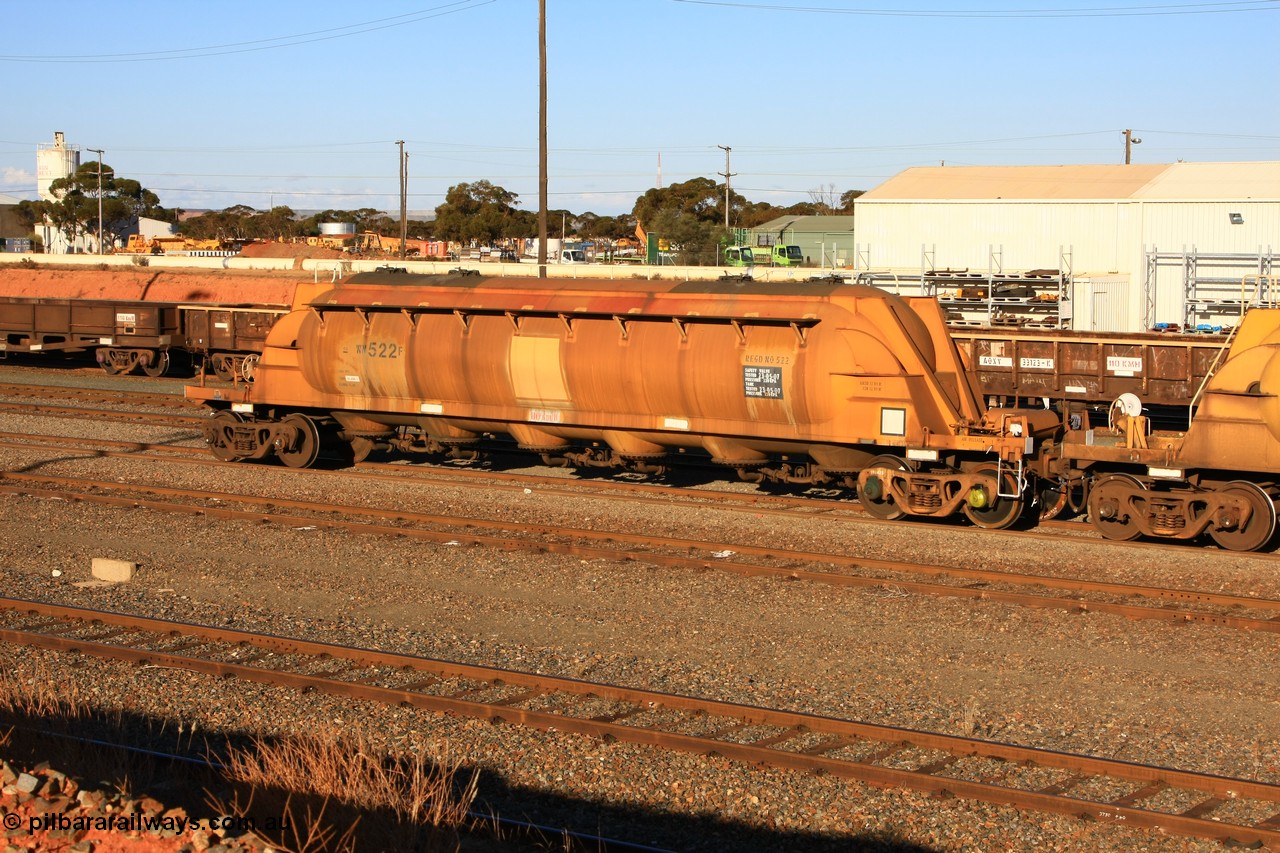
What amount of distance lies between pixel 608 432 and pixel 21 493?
7970 millimetres

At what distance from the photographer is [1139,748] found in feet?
25.1

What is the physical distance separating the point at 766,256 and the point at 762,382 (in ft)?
177

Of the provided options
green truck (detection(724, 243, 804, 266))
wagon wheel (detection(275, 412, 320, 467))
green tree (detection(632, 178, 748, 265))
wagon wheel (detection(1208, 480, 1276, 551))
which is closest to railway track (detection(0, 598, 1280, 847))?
wagon wheel (detection(1208, 480, 1276, 551))

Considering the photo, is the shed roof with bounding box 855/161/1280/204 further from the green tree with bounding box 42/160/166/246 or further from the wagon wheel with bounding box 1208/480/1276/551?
the green tree with bounding box 42/160/166/246

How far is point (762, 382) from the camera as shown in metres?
15.1

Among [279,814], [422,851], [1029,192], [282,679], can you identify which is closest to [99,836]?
[279,814]

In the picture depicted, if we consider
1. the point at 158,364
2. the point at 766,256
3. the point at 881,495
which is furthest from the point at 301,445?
the point at 766,256

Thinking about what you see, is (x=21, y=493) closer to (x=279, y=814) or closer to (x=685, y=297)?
(x=685, y=297)

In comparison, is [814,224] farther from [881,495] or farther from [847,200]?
[881,495]

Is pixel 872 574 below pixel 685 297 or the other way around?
below

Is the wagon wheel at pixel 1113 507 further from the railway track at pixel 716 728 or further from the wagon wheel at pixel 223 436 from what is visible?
the wagon wheel at pixel 223 436

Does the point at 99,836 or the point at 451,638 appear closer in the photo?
the point at 99,836

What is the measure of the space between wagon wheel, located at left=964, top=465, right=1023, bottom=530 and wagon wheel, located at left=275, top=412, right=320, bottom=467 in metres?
9.92

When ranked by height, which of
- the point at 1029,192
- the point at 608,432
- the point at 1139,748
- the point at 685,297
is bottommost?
the point at 1139,748
